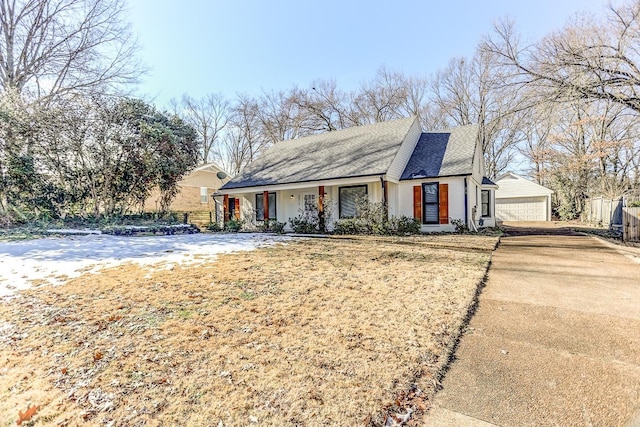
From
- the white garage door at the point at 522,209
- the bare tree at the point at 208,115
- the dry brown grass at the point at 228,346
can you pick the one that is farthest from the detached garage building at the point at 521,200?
the bare tree at the point at 208,115

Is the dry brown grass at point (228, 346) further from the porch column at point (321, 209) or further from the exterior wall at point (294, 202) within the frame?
the exterior wall at point (294, 202)

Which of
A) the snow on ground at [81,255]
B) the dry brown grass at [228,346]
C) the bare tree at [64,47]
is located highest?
the bare tree at [64,47]

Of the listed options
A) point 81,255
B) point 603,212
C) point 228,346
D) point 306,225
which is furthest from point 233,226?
point 603,212

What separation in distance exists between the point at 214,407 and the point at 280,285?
2.82 metres

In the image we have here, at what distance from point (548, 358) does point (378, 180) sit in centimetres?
964

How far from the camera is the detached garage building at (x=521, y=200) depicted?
77.7 ft

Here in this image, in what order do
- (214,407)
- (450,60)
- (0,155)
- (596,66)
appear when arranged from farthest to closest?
(450,60) → (0,155) → (596,66) → (214,407)

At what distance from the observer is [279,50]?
1830 cm

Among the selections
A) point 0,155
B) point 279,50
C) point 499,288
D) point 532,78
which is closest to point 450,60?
point 279,50

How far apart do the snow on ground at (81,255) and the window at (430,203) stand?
724 cm

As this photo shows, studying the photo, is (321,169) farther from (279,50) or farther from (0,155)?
(0,155)

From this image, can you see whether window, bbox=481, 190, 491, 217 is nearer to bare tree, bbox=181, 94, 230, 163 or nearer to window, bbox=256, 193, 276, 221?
window, bbox=256, 193, 276, 221

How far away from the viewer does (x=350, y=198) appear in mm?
13781

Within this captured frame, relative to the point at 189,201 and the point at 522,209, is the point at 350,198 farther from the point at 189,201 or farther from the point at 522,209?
the point at 522,209
